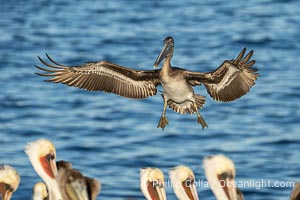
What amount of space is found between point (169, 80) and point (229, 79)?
60 centimetres

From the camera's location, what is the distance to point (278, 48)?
88.2 ft

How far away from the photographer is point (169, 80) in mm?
12375

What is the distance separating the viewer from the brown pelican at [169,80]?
12398 mm

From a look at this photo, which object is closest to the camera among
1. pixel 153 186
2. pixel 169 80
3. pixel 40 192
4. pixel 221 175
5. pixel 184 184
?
pixel 221 175

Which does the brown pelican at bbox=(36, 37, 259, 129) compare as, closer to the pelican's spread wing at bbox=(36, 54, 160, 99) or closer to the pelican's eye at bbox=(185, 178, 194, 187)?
the pelican's spread wing at bbox=(36, 54, 160, 99)

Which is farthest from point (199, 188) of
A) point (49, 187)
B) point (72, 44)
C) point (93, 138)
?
point (72, 44)

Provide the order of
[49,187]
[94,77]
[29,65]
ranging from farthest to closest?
[29,65]
[94,77]
[49,187]

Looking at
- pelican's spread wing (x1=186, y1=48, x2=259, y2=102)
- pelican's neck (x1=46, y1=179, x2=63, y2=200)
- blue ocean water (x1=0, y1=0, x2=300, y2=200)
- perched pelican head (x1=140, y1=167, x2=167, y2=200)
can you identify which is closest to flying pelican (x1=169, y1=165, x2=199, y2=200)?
perched pelican head (x1=140, y1=167, x2=167, y2=200)

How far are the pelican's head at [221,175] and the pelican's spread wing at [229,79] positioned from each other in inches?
38.6

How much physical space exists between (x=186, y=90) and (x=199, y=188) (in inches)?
198

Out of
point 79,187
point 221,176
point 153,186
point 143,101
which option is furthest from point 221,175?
point 143,101

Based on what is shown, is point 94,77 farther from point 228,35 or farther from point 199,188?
point 228,35

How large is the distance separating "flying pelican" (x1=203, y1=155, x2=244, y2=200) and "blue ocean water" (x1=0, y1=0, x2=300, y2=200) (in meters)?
5.34

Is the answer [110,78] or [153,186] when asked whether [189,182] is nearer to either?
[153,186]
